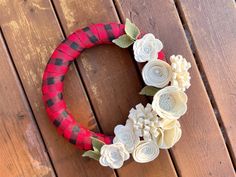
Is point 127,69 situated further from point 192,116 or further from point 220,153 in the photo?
point 220,153

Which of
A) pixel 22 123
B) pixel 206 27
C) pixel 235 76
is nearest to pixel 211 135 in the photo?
pixel 235 76

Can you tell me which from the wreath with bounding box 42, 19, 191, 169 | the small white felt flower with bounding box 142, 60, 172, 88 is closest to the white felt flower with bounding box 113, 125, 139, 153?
the wreath with bounding box 42, 19, 191, 169

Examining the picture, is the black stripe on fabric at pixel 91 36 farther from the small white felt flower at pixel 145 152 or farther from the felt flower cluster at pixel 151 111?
the small white felt flower at pixel 145 152

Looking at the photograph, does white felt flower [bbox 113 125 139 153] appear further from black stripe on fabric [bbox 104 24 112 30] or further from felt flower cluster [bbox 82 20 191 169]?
black stripe on fabric [bbox 104 24 112 30]

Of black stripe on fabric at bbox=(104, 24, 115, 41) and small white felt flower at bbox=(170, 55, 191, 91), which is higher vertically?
black stripe on fabric at bbox=(104, 24, 115, 41)

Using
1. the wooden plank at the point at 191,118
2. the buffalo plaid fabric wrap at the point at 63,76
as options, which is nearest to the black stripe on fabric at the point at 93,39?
the buffalo plaid fabric wrap at the point at 63,76
